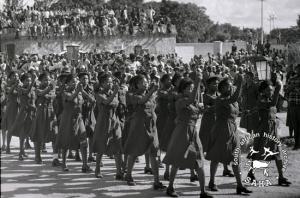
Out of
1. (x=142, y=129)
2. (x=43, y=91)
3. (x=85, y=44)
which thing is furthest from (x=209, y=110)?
(x=85, y=44)

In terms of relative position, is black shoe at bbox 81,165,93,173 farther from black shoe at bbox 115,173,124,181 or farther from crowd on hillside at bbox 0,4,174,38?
crowd on hillside at bbox 0,4,174,38

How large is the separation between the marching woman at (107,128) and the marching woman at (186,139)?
1729mm

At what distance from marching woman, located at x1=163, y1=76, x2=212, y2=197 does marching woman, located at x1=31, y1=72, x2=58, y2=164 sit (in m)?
4.07

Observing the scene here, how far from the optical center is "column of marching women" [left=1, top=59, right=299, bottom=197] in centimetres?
849

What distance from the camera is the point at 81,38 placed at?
146 ft

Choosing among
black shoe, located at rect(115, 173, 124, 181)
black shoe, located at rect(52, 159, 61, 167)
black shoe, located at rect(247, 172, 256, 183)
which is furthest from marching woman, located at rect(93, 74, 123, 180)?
black shoe, located at rect(247, 172, 256, 183)

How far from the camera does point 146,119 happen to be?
30.4 ft

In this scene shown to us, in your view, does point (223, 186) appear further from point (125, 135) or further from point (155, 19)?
point (155, 19)

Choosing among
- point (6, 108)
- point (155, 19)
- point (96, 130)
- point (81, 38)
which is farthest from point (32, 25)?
point (96, 130)

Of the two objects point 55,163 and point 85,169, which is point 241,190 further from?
point 55,163

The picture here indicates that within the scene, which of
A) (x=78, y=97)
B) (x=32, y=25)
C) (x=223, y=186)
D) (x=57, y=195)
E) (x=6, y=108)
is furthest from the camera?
(x=32, y=25)

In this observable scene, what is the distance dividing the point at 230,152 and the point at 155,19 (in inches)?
1509

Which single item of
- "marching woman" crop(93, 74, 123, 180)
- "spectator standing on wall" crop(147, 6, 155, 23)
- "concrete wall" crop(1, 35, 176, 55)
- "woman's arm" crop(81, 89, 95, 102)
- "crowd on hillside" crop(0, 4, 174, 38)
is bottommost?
"marching woman" crop(93, 74, 123, 180)

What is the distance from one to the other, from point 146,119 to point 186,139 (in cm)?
116
